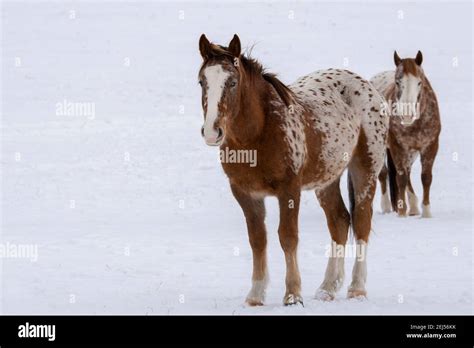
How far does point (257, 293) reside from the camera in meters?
8.94

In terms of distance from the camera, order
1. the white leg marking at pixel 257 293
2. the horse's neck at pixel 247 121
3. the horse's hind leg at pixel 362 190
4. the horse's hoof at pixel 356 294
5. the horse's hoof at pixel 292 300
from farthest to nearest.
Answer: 1. the horse's hind leg at pixel 362 190
2. the horse's hoof at pixel 356 294
3. the white leg marking at pixel 257 293
4. the horse's hoof at pixel 292 300
5. the horse's neck at pixel 247 121

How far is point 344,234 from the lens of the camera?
1016 centimetres

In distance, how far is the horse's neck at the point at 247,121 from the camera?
854 cm

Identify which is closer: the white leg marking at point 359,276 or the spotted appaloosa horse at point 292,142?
the spotted appaloosa horse at point 292,142

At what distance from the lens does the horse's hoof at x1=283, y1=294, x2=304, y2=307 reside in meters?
8.64

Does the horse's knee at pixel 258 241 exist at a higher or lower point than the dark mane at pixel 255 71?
lower

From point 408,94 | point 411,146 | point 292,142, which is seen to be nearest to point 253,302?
point 292,142

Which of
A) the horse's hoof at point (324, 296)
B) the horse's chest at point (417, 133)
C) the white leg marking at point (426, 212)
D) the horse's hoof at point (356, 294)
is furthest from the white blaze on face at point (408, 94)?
the horse's hoof at point (324, 296)

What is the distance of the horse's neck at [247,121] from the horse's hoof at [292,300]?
4.88 ft

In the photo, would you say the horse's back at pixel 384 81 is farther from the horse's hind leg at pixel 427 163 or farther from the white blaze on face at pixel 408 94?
the white blaze on face at pixel 408 94

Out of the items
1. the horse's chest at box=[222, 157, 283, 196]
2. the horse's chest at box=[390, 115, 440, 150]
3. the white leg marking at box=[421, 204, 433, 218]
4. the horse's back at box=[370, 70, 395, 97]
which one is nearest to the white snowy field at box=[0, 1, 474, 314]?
the white leg marking at box=[421, 204, 433, 218]

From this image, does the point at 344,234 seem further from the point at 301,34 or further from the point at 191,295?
the point at 301,34

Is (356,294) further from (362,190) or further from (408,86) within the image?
(408,86)

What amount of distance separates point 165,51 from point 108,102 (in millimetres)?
7621
